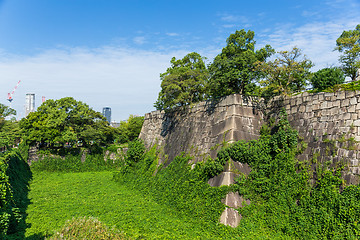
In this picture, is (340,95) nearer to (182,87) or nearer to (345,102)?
(345,102)

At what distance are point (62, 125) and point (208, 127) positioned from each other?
19.1 metres

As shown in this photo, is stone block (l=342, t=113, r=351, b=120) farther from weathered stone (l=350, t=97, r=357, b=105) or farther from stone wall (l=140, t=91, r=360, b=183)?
weathered stone (l=350, t=97, r=357, b=105)

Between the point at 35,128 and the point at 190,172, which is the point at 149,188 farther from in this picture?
the point at 35,128

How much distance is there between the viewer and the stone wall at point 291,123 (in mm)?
8781

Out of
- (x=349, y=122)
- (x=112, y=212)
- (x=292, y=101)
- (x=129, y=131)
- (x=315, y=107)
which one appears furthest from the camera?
(x=129, y=131)

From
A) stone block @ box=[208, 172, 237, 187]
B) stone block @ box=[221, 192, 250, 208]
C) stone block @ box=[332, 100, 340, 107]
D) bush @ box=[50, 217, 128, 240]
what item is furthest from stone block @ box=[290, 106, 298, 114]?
bush @ box=[50, 217, 128, 240]

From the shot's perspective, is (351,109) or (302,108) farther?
(302,108)

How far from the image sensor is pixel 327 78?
10383mm

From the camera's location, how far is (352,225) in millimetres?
7434

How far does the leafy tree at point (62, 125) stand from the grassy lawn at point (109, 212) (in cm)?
834

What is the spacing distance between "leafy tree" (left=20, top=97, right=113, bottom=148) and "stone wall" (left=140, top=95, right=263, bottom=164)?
11.1 meters

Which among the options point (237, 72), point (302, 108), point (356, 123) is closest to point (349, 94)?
point (356, 123)

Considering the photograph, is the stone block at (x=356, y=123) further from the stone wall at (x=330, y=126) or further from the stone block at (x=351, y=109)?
the stone block at (x=351, y=109)

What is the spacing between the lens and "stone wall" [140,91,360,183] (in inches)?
346
